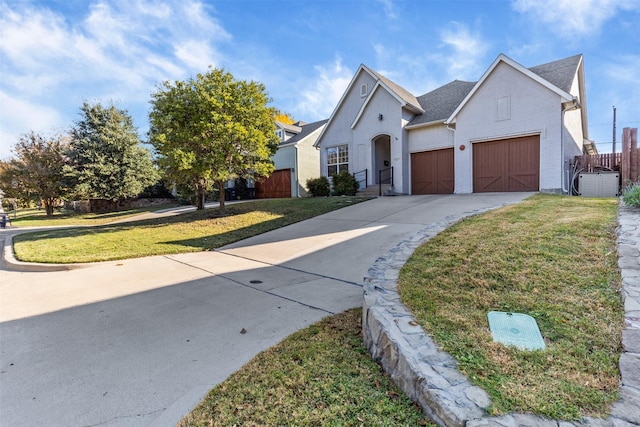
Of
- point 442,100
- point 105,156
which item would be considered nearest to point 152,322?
point 442,100

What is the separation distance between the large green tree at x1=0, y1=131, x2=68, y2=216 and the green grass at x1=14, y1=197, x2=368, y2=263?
40.9 feet

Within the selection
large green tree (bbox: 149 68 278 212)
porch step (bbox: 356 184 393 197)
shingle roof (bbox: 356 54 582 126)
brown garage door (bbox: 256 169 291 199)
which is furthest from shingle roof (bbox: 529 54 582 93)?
brown garage door (bbox: 256 169 291 199)

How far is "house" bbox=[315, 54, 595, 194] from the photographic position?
1220 cm

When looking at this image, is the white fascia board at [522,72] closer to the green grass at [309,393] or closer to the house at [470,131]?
the house at [470,131]

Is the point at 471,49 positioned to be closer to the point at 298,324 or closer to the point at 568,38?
the point at 568,38

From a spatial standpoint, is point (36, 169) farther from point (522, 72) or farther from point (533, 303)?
point (522, 72)

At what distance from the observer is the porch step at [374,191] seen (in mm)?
15995

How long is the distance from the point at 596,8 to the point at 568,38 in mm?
4597

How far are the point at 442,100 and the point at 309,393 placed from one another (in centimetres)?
1779

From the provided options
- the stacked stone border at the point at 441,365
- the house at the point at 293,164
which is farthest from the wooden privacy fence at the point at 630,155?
the house at the point at 293,164

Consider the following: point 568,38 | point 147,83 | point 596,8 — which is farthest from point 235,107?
point 568,38

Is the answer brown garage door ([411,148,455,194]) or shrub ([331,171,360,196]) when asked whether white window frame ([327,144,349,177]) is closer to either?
shrub ([331,171,360,196])

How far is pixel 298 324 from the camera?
347 centimetres

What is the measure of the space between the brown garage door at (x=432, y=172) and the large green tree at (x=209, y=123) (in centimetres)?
834
